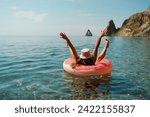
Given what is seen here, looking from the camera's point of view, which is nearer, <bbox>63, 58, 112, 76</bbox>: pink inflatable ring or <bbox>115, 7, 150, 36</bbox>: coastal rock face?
<bbox>63, 58, 112, 76</bbox>: pink inflatable ring

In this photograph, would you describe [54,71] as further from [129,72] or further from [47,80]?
[129,72]

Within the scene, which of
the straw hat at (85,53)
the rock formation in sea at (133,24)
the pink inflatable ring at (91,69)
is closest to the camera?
the pink inflatable ring at (91,69)

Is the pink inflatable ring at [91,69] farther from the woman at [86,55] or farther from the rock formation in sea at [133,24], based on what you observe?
the rock formation in sea at [133,24]

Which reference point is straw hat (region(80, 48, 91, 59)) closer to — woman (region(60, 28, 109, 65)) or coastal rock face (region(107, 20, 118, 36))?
woman (region(60, 28, 109, 65))

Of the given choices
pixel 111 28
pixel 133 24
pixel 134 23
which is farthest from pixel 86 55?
pixel 111 28

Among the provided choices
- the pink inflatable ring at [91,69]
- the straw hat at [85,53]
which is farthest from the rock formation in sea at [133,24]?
the straw hat at [85,53]

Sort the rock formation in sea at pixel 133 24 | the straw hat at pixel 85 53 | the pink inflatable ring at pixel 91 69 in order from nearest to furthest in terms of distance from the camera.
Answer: the pink inflatable ring at pixel 91 69 < the straw hat at pixel 85 53 < the rock formation in sea at pixel 133 24

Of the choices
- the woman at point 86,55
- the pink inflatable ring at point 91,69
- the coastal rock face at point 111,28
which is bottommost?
the pink inflatable ring at point 91,69

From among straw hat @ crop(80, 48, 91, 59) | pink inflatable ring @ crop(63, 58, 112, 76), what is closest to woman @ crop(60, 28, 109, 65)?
straw hat @ crop(80, 48, 91, 59)

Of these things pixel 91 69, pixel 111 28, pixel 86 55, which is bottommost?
pixel 91 69

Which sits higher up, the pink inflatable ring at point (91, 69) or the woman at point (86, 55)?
the woman at point (86, 55)

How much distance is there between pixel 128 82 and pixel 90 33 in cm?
11819

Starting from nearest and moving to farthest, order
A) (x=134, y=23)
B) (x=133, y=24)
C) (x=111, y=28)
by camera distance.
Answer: (x=133, y=24) → (x=134, y=23) → (x=111, y=28)

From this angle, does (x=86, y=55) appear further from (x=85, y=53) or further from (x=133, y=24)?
(x=133, y=24)
